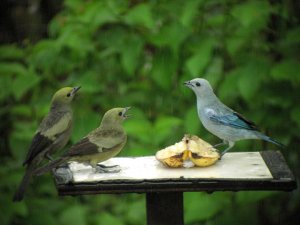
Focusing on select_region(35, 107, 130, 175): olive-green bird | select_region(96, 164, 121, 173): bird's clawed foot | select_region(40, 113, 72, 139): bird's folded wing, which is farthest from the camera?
select_region(40, 113, 72, 139): bird's folded wing

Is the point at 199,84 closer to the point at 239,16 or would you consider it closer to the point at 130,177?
the point at 130,177

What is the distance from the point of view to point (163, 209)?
367 cm

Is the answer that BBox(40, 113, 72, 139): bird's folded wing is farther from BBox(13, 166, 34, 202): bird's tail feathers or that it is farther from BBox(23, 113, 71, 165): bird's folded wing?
BBox(13, 166, 34, 202): bird's tail feathers

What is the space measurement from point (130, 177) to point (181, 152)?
0.28m

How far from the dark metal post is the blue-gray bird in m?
0.36

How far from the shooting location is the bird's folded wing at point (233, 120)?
3.56 metres

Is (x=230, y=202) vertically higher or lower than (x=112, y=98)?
lower

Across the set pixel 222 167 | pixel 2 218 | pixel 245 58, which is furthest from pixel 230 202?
pixel 222 167

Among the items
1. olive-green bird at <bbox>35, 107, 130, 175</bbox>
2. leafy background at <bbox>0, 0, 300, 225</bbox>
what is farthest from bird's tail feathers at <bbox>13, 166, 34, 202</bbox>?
leafy background at <bbox>0, 0, 300, 225</bbox>

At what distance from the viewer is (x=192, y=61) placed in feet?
17.0

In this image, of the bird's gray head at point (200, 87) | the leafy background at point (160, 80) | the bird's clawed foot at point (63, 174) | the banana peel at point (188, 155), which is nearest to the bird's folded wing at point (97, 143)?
the bird's clawed foot at point (63, 174)

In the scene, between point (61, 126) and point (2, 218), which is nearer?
point (61, 126)

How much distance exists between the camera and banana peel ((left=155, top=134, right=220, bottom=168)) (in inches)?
137

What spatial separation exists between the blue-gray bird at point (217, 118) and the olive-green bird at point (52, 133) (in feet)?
1.69
